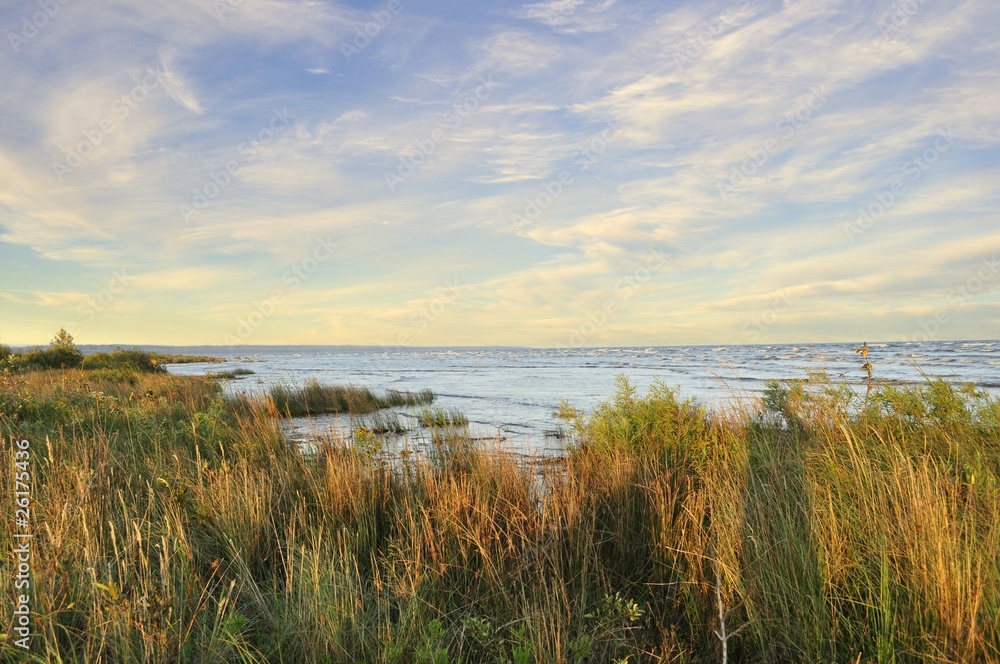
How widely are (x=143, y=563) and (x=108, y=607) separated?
1.55 ft

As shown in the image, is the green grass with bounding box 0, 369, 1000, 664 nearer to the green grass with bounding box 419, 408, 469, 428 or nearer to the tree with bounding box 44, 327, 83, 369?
the green grass with bounding box 419, 408, 469, 428

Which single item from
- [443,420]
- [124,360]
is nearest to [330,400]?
[443,420]

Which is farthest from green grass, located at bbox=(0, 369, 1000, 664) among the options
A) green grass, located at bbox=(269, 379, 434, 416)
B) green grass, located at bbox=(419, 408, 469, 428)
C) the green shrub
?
the green shrub

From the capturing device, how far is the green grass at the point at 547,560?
108 inches

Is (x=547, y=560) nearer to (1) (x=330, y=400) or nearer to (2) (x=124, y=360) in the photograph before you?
(1) (x=330, y=400)

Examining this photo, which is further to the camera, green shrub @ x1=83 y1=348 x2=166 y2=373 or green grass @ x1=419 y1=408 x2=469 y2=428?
green shrub @ x1=83 y1=348 x2=166 y2=373

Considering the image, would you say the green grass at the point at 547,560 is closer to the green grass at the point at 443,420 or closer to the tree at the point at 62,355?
the green grass at the point at 443,420

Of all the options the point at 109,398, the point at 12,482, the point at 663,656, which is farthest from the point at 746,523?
the point at 109,398

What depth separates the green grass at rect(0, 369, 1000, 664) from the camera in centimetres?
275

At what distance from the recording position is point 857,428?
5555mm

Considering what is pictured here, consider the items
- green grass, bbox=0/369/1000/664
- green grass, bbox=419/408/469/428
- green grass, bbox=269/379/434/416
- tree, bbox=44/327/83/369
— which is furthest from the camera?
tree, bbox=44/327/83/369

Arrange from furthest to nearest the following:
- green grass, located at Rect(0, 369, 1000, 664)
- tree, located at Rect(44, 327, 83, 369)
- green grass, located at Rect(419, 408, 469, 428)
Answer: tree, located at Rect(44, 327, 83, 369)
green grass, located at Rect(419, 408, 469, 428)
green grass, located at Rect(0, 369, 1000, 664)

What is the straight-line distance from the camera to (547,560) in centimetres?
379

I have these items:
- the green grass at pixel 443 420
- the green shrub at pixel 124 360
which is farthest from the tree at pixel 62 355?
the green grass at pixel 443 420
